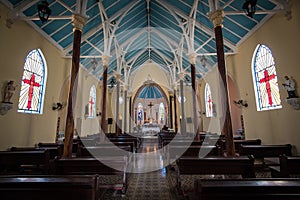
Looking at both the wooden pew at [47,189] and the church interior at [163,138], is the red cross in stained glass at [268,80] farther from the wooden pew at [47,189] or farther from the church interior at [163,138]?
the wooden pew at [47,189]

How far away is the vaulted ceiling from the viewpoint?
7.19 metres

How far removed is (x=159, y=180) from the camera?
527 cm

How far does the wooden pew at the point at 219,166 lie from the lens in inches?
137

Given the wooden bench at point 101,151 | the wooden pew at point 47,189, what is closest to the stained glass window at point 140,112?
the wooden bench at point 101,151

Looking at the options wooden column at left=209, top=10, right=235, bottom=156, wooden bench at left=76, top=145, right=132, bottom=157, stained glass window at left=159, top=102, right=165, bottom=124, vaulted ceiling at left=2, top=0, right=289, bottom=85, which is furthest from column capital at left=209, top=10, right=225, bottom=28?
stained glass window at left=159, top=102, right=165, bottom=124

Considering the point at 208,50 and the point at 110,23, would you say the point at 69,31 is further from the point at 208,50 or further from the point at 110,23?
the point at 208,50

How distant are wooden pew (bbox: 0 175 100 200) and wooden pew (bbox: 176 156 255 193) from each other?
222cm

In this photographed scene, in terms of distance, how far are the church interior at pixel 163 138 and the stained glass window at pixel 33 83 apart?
1.9 inches

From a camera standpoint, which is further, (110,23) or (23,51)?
(110,23)

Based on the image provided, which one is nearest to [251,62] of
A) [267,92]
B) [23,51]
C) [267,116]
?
[267,92]

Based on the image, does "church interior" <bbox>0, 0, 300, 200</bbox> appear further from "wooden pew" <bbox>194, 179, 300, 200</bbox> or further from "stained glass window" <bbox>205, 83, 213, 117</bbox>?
"stained glass window" <bbox>205, 83, 213, 117</bbox>

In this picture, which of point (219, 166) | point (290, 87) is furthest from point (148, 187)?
point (290, 87)

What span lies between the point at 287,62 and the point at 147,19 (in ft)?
31.9

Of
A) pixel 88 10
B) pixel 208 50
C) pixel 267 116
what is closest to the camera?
pixel 267 116
